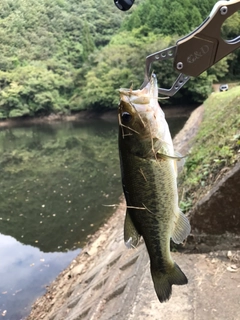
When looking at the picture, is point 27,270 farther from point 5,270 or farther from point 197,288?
point 197,288

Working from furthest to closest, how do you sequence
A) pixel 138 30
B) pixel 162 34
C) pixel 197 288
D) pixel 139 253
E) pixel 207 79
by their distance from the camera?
1. pixel 138 30
2. pixel 162 34
3. pixel 207 79
4. pixel 139 253
5. pixel 197 288

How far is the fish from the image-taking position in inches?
55.2

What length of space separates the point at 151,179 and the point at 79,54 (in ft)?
168

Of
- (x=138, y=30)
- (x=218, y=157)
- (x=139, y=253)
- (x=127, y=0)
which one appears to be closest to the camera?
(x=127, y=0)

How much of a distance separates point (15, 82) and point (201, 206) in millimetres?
42724

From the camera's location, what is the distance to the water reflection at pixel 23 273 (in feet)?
25.4

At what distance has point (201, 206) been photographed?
4203 mm

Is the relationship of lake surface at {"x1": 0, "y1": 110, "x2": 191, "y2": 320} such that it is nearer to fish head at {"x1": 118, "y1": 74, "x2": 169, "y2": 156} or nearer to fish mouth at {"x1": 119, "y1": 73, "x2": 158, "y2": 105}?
fish head at {"x1": 118, "y1": 74, "x2": 169, "y2": 156}

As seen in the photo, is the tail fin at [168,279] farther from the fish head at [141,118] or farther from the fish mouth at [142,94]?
the fish mouth at [142,94]

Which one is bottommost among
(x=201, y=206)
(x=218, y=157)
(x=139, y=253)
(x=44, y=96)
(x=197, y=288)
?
(x=44, y=96)

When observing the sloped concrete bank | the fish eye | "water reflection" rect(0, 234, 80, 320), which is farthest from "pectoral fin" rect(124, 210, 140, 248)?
"water reflection" rect(0, 234, 80, 320)

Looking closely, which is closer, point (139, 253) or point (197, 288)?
point (197, 288)

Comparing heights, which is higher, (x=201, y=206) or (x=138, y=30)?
(x=201, y=206)

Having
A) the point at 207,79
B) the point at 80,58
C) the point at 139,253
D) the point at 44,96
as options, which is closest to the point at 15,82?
the point at 44,96
